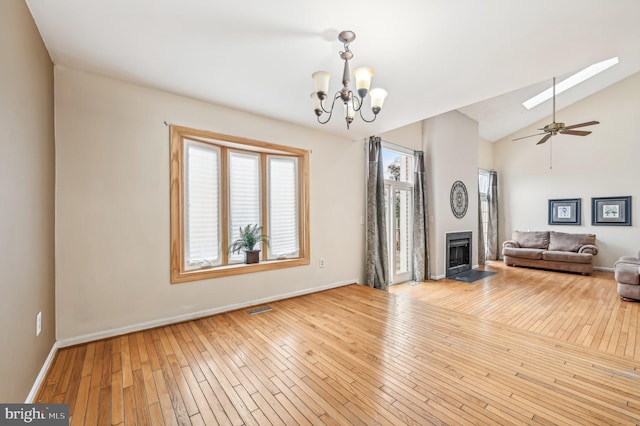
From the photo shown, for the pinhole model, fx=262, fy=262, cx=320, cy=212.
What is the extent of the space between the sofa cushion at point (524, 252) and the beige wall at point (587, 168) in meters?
1.33

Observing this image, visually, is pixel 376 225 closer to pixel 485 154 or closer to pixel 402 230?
pixel 402 230

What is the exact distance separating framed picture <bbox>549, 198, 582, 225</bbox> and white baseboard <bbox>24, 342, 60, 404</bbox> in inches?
389

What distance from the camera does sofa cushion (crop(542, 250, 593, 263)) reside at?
587 cm

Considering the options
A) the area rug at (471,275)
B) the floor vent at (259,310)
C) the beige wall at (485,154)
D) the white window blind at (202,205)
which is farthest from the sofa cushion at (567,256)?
the white window blind at (202,205)

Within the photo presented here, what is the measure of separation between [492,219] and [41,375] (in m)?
9.56

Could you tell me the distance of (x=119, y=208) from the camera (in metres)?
2.57

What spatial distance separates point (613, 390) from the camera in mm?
1811

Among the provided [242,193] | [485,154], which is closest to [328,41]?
[242,193]

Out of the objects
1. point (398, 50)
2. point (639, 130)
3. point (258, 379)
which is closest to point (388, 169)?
point (398, 50)

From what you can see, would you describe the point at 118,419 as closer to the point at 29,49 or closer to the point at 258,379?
the point at 258,379

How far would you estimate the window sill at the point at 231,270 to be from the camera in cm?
292

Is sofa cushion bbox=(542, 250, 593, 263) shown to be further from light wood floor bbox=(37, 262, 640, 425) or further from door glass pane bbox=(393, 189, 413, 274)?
door glass pane bbox=(393, 189, 413, 274)

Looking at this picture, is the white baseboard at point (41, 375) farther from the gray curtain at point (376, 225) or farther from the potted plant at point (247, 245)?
the gray curtain at point (376, 225)

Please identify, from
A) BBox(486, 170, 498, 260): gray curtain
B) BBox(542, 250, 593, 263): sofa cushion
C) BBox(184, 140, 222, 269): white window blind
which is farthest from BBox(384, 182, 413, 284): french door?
BBox(486, 170, 498, 260): gray curtain
